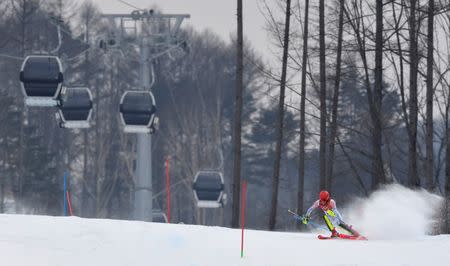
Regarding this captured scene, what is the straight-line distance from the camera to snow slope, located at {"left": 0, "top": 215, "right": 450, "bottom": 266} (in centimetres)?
1502

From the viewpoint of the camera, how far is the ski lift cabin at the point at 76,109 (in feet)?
143

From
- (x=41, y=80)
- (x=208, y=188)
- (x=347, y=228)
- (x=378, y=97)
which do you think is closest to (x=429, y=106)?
(x=378, y=97)

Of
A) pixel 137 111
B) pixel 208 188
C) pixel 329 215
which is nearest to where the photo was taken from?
pixel 329 215

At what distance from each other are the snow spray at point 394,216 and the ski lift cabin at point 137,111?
2018 centimetres

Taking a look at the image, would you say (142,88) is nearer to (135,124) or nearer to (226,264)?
(135,124)

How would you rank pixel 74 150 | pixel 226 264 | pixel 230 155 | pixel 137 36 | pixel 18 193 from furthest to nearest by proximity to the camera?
pixel 230 155 < pixel 74 150 < pixel 18 193 < pixel 137 36 < pixel 226 264

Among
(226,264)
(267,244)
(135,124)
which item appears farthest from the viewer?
(135,124)

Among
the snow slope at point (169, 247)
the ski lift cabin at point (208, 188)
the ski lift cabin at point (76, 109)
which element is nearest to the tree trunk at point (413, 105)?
the snow slope at point (169, 247)

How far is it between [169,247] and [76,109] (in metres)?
28.5

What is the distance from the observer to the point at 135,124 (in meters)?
44.0

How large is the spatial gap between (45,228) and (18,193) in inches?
1907

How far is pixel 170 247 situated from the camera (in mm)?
16266

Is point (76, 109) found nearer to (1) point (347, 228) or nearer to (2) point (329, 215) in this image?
(2) point (329, 215)

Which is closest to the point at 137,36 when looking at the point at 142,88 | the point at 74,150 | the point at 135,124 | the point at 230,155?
the point at 142,88
